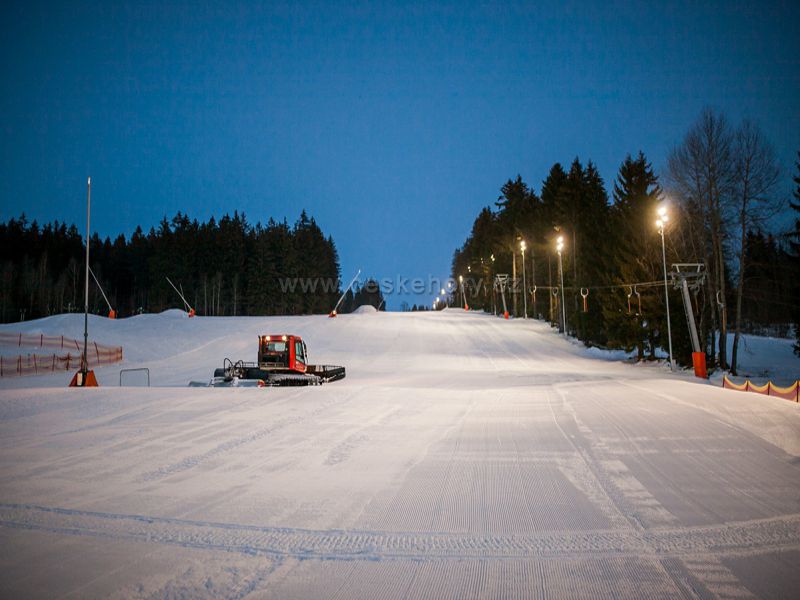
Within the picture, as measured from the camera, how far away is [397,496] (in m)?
6.21

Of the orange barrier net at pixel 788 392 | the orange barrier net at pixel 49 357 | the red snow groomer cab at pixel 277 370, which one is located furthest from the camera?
the orange barrier net at pixel 49 357

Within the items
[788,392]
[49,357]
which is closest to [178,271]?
[49,357]

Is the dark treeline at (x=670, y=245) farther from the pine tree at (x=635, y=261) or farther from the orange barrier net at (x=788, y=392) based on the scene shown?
the orange barrier net at (x=788, y=392)

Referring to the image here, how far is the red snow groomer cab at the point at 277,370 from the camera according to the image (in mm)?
18312

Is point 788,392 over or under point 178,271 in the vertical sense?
under

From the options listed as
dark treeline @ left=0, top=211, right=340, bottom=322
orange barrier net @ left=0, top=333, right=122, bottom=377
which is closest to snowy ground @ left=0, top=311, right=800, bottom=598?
orange barrier net @ left=0, top=333, right=122, bottom=377

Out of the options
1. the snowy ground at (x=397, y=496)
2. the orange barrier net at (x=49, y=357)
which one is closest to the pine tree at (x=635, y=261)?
the snowy ground at (x=397, y=496)

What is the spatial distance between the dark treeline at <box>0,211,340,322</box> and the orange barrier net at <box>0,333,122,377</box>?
2256 inches

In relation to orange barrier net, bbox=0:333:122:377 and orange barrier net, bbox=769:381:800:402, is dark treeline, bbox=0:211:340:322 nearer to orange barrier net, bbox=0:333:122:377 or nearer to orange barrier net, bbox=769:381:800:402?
orange barrier net, bbox=0:333:122:377

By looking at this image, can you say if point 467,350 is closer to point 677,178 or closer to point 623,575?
point 677,178

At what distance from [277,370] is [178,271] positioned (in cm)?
8500

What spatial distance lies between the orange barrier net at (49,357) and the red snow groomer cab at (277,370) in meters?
10.9

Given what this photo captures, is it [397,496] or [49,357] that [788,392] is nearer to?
[397,496]

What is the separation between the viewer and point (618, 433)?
31.1 feet
